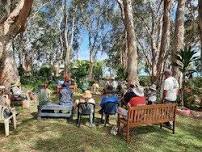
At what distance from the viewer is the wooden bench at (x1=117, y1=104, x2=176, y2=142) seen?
10766 millimetres

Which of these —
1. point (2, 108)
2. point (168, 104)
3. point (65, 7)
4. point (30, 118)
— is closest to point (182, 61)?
point (168, 104)

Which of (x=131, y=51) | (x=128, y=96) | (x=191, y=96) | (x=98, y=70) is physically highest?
(x=131, y=51)

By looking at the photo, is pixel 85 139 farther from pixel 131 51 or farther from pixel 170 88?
pixel 131 51

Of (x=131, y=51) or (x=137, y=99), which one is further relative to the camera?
(x=131, y=51)

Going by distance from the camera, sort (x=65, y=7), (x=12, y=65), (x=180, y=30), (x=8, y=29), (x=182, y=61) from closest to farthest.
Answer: (x=8, y=29)
(x=182, y=61)
(x=180, y=30)
(x=12, y=65)
(x=65, y=7)

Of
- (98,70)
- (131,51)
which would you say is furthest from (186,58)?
(98,70)

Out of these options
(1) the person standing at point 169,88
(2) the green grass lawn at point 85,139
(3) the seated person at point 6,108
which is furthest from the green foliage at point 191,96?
(3) the seated person at point 6,108

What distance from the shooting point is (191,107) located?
57.6 ft

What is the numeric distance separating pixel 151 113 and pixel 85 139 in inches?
81.8

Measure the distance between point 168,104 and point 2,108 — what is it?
178 inches

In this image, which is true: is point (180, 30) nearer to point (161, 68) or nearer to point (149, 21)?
point (161, 68)

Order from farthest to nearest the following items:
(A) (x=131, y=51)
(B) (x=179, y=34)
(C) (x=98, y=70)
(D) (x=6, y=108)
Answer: (C) (x=98, y=70), (A) (x=131, y=51), (B) (x=179, y=34), (D) (x=6, y=108)

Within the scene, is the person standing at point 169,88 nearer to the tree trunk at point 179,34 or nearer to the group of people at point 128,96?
the group of people at point 128,96

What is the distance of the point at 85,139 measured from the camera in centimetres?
1045
